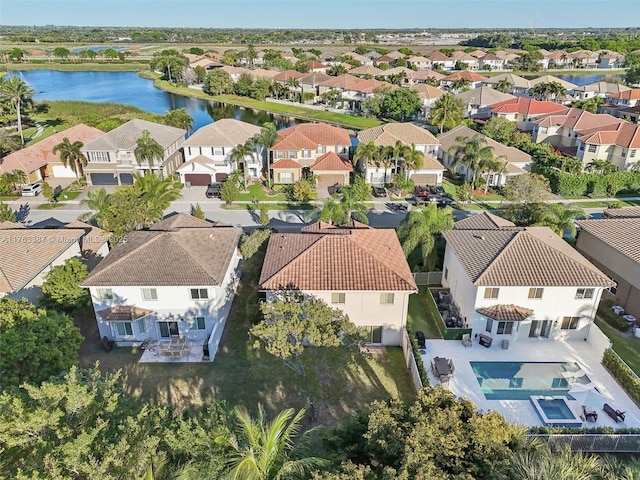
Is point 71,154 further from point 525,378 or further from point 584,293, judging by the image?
point 584,293

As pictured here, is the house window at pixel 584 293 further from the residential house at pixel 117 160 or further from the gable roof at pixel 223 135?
the residential house at pixel 117 160

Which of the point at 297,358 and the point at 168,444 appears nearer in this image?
the point at 168,444

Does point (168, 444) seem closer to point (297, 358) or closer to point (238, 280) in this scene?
point (297, 358)

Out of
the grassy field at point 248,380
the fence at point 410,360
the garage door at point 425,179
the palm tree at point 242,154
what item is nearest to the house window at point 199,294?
the grassy field at point 248,380

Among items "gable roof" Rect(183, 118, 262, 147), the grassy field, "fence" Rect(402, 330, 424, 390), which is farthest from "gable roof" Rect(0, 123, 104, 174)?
"fence" Rect(402, 330, 424, 390)

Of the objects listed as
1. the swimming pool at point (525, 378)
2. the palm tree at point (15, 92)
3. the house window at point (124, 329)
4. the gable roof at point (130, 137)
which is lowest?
the swimming pool at point (525, 378)

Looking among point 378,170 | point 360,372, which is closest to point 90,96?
point 378,170
